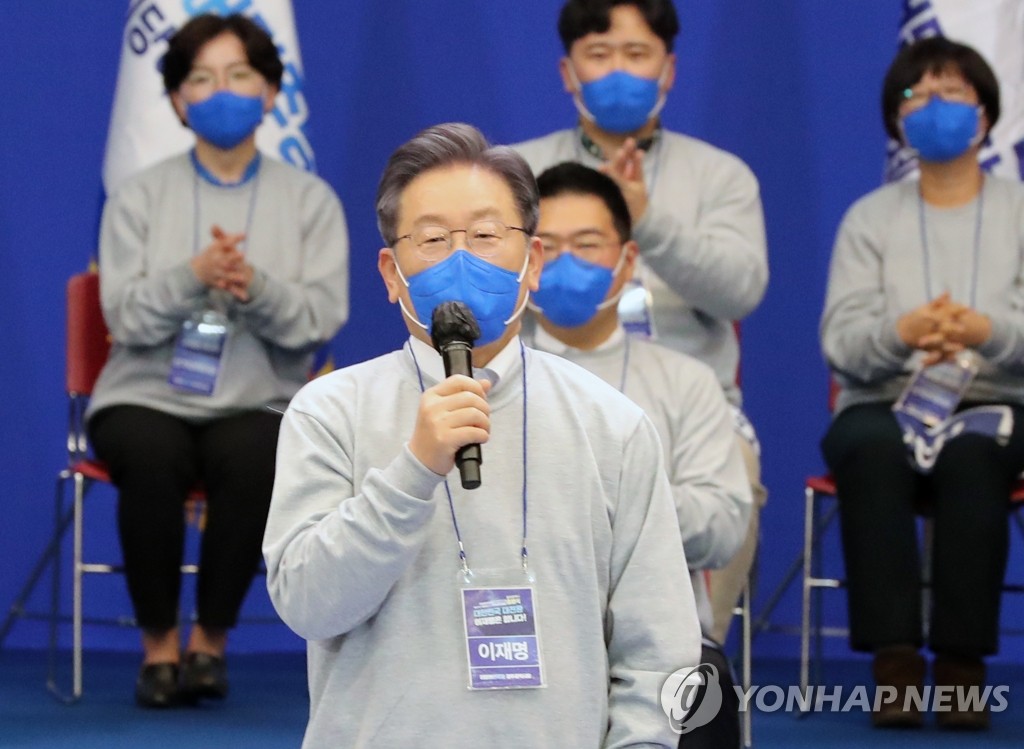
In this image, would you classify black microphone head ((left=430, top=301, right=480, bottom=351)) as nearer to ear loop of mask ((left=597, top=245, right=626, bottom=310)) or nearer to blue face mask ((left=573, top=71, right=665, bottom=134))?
ear loop of mask ((left=597, top=245, right=626, bottom=310))

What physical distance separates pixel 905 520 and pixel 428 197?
226 cm

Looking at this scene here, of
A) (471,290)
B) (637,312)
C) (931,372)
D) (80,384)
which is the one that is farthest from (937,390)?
(471,290)

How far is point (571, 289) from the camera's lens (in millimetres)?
3178

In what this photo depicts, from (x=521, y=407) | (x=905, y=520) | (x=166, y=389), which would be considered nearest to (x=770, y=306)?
(x=905, y=520)

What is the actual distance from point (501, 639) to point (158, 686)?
2.30 meters

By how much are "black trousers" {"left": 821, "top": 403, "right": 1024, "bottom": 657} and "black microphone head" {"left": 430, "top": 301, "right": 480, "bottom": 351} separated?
88.3 inches

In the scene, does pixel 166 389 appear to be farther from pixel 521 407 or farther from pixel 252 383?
pixel 521 407

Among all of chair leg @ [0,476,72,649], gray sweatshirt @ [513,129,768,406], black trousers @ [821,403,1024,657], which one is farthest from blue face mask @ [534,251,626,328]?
chair leg @ [0,476,72,649]

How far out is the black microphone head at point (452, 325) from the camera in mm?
1766

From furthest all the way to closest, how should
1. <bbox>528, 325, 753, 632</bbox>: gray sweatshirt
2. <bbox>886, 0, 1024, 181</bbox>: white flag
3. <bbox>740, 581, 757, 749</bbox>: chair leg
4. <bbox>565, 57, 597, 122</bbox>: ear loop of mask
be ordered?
<bbox>886, 0, 1024, 181</bbox>: white flag < <bbox>565, 57, 597, 122</bbox>: ear loop of mask < <bbox>740, 581, 757, 749</bbox>: chair leg < <bbox>528, 325, 753, 632</bbox>: gray sweatshirt

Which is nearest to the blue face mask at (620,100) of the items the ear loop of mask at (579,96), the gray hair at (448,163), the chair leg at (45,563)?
the ear loop of mask at (579,96)

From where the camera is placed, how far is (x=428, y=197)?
6.19 ft

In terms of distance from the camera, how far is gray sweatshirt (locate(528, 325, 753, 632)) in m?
3.09

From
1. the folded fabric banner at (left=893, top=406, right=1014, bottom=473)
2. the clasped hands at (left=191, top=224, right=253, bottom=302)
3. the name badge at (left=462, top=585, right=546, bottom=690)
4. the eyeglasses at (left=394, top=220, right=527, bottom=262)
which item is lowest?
the folded fabric banner at (left=893, top=406, right=1014, bottom=473)
